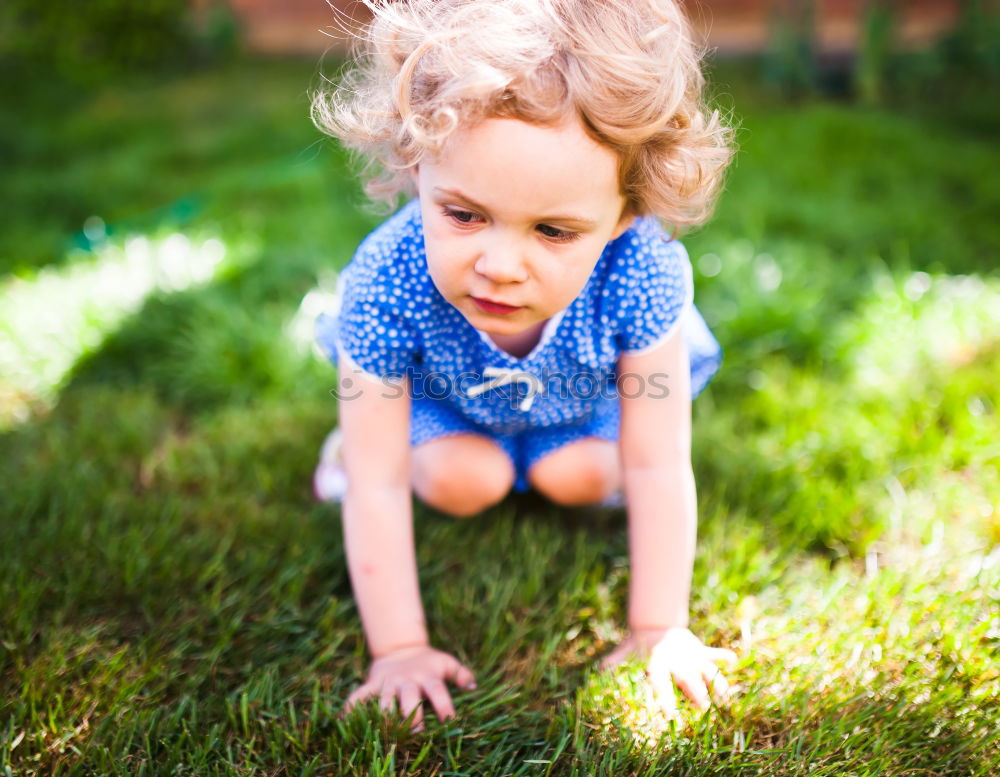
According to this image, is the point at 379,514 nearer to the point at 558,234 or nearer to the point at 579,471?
the point at 579,471

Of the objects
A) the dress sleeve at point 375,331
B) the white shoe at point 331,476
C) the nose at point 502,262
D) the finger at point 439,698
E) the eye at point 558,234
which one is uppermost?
the eye at point 558,234

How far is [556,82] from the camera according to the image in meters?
1.20

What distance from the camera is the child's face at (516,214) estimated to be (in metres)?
1.19

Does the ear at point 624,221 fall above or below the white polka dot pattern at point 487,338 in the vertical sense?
above

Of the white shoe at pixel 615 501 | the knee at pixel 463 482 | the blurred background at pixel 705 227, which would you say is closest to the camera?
the knee at pixel 463 482

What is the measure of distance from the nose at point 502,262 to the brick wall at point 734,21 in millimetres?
3830

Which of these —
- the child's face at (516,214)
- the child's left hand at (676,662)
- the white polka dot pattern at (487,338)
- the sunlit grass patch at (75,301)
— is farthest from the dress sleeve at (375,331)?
the sunlit grass patch at (75,301)

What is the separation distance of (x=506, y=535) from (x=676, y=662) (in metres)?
0.49

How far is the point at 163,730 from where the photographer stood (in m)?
1.38

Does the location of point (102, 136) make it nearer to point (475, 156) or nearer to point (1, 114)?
point (1, 114)

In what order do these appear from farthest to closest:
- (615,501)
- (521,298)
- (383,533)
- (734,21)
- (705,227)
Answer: (734,21)
(705,227)
(615,501)
(383,533)
(521,298)

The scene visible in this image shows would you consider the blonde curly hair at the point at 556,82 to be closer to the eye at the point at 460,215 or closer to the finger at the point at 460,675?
the eye at the point at 460,215

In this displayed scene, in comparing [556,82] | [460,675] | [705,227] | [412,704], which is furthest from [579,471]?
[705,227]

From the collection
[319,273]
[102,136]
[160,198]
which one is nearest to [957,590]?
[319,273]
